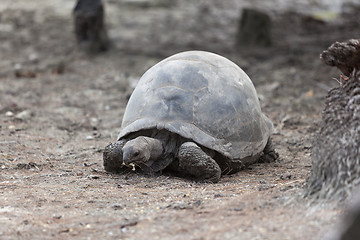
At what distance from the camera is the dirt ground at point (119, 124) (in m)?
2.98

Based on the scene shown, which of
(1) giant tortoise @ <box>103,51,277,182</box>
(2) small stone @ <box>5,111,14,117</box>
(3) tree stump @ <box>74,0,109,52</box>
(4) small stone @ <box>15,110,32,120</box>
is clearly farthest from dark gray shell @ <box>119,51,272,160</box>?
(3) tree stump @ <box>74,0,109,52</box>

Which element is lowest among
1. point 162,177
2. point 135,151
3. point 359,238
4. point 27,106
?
point 27,106

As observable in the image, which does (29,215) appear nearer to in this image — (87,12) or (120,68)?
(120,68)

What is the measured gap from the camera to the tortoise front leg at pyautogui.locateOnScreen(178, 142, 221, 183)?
4188 millimetres

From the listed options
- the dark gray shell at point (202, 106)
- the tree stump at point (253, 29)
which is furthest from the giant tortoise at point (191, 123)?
the tree stump at point (253, 29)

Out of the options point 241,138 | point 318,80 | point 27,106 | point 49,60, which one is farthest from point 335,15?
point 241,138

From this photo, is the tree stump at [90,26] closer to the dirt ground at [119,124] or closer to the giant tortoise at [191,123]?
the dirt ground at [119,124]

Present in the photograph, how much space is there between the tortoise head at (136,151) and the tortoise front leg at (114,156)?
0.67 feet

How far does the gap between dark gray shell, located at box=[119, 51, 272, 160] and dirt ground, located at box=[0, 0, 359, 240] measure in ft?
1.11

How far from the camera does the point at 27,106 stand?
7305mm

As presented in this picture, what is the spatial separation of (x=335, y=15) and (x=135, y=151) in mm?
9271

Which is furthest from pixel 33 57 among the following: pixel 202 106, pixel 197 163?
pixel 197 163

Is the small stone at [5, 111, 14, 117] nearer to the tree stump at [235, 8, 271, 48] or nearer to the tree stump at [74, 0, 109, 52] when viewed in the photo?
the tree stump at [74, 0, 109, 52]

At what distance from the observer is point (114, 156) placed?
14.5ft
